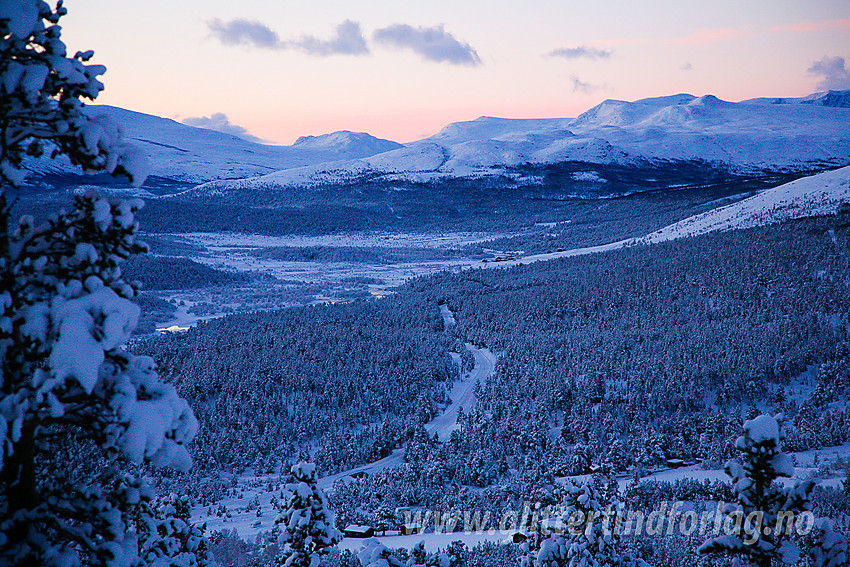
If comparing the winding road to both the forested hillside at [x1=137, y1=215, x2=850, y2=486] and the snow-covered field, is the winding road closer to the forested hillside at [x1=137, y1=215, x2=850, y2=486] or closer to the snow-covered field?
the snow-covered field

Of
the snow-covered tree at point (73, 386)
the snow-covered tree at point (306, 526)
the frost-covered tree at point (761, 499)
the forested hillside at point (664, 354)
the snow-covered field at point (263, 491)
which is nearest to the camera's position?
the snow-covered tree at point (73, 386)

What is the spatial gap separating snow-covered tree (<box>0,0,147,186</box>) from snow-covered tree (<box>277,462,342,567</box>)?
7.24 meters

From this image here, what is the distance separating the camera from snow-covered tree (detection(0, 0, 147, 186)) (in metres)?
3.39

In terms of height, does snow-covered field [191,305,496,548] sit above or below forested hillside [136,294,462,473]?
below

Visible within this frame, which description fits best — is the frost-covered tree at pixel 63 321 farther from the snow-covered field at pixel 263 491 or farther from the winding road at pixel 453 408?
the winding road at pixel 453 408

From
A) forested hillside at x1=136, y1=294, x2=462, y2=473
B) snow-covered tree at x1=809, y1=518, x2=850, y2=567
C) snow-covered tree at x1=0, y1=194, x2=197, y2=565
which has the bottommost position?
forested hillside at x1=136, y1=294, x2=462, y2=473

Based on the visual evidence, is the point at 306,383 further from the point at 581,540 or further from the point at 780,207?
the point at 780,207

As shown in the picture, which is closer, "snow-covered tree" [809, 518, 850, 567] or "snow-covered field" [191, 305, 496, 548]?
"snow-covered tree" [809, 518, 850, 567]

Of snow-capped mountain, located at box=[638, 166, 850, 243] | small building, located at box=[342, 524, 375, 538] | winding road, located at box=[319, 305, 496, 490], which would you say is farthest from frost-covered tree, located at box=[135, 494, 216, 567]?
snow-capped mountain, located at box=[638, 166, 850, 243]

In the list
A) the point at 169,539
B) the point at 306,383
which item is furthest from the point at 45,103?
the point at 306,383

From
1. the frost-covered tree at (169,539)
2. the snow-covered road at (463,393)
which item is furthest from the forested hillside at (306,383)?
the frost-covered tree at (169,539)

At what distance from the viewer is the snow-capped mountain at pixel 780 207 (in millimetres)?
59969

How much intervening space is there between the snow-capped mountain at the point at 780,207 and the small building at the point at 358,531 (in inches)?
2307

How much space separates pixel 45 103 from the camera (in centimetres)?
362
